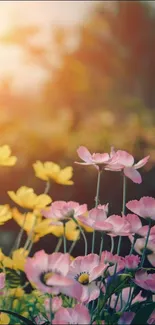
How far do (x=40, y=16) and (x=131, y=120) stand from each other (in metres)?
0.54

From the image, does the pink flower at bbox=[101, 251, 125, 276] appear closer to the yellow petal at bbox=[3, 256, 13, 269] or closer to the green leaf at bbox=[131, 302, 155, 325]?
the green leaf at bbox=[131, 302, 155, 325]

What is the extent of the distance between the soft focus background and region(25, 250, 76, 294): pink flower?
3.88 ft

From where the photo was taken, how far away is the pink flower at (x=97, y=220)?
1.80ft

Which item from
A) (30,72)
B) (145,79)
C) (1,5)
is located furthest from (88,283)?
(145,79)

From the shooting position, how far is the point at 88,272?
21.8 inches

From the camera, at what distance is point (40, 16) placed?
189 cm

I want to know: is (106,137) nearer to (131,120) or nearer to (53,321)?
(131,120)

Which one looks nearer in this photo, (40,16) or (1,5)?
(1,5)

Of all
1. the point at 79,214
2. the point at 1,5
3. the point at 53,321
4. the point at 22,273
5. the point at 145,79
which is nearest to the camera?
the point at 53,321

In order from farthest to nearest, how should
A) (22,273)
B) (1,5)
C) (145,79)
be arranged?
1. (145,79)
2. (1,5)
3. (22,273)

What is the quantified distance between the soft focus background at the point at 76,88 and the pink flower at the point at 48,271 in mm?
1181

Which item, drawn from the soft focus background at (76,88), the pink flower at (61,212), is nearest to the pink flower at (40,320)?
the pink flower at (61,212)

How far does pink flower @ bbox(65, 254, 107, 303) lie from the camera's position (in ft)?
1.76

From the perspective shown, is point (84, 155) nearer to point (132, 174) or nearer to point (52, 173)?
point (132, 174)
